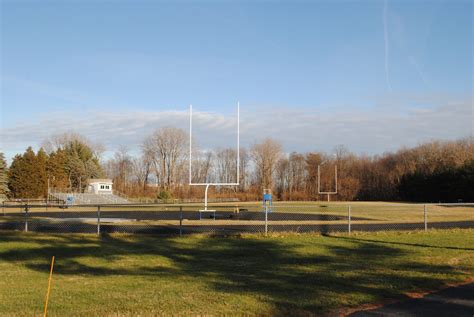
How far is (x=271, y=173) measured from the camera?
88375 millimetres

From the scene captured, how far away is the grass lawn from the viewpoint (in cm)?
721

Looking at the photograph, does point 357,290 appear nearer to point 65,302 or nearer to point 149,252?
point 65,302

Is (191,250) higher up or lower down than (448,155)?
lower down

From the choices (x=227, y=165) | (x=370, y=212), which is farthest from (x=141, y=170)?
(x=370, y=212)

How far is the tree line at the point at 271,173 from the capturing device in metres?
76.1

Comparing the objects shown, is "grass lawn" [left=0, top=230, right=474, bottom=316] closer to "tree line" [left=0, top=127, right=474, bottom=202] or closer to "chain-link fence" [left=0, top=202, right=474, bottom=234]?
"chain-link fence" [left=0, top=202, right=474, bottom=234]

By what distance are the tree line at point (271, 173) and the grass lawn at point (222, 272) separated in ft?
172

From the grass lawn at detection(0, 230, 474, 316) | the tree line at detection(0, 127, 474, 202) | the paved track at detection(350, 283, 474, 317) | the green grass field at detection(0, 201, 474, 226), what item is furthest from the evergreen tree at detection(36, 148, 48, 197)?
the paved track at detection(350, 283, 474, 317)

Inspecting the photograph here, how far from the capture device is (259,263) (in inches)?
449

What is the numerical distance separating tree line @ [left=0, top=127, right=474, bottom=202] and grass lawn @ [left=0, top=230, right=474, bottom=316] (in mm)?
52536

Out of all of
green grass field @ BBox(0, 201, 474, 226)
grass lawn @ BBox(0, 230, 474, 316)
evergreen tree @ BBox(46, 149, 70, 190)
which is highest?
evergreen tree @ BBox(46, 149, 70, 190)

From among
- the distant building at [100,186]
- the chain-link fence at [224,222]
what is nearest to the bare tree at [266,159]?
the distant building at [100,186]

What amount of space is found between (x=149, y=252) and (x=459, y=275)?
807 centimetres

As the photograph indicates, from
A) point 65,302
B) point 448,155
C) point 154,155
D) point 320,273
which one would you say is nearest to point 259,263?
point 320,273
